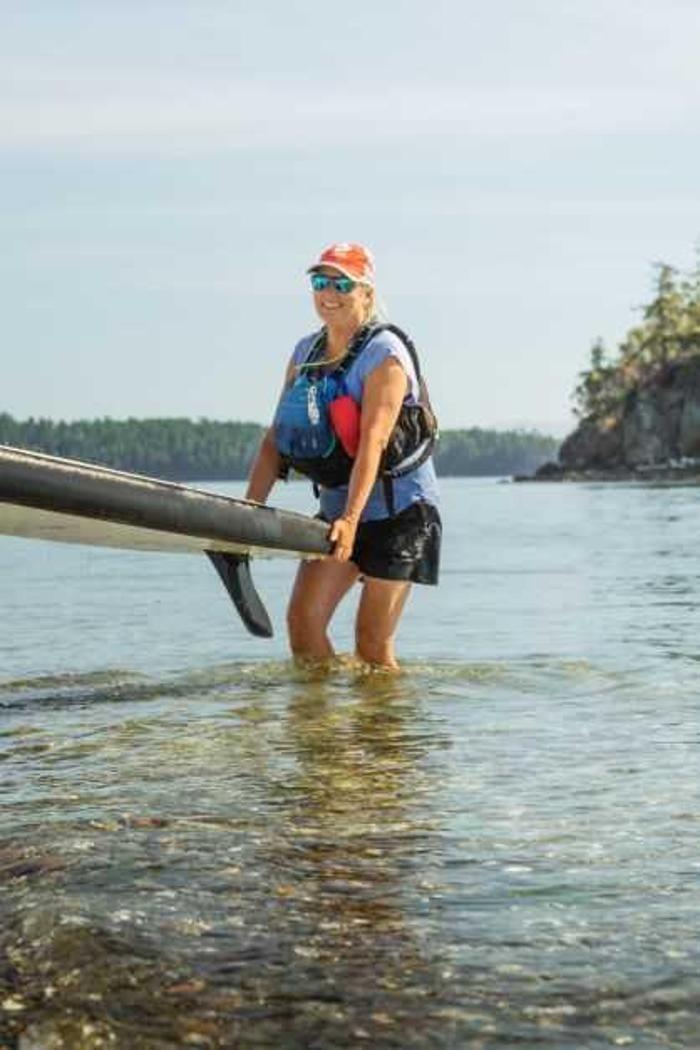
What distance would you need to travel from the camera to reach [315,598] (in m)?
8.62

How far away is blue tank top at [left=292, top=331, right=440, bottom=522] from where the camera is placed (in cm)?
810

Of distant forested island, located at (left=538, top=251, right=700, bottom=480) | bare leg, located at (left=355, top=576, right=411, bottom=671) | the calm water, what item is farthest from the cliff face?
the calm water

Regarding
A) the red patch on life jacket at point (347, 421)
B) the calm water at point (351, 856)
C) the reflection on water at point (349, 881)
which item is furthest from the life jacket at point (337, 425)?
the reflection on water at point (349, 881)

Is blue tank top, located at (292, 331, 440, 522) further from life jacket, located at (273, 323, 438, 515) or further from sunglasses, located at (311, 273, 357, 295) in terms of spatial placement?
sunglasses, located at (311, 273, 357, 295)

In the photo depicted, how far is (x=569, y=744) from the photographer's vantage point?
22.6 ft

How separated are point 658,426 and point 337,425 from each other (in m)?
150

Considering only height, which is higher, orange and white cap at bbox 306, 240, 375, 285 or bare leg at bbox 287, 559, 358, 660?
orange and white cap at bbox 306, 240, 375, 285

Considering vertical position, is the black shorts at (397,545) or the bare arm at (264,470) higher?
the bare arm at (264,470)

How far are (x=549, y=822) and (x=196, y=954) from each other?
1.71 metres

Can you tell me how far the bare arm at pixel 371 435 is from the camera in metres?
7.92

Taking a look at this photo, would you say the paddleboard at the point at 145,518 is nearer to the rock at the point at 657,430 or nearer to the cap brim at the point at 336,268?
the cap brim at the point at 336,268

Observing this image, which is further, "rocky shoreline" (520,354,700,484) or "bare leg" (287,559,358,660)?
"rocky shoreline" (520,354,700,484)

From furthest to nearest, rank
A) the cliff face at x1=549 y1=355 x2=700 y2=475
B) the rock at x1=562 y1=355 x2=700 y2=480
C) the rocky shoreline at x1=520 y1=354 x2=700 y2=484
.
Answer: the cliff face at x1=549 y1=355 x2=700 y2=475
the rock at x1=562 y1=355 x2=700 y2=480
the rocky shoreline at x1=520 y1=354 x2=700 y2=484

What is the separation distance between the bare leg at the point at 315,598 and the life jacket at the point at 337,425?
443 millimetres
